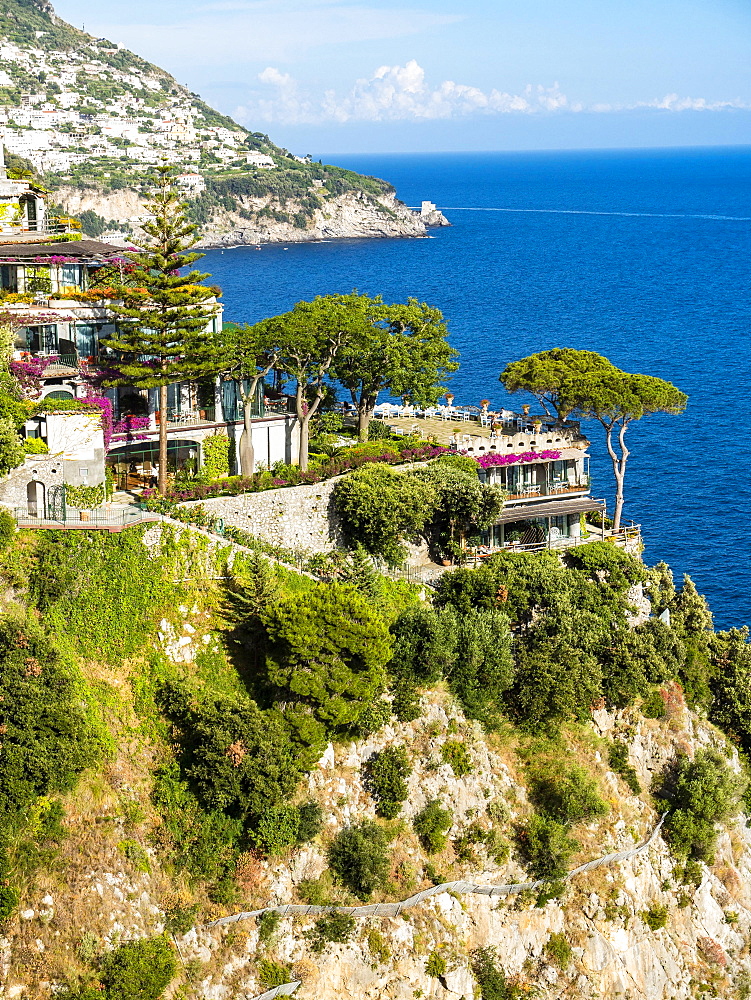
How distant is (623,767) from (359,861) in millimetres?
14109

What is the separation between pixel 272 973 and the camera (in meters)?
43.2

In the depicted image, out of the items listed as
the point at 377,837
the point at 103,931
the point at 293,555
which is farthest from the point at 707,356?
the point at 103,931

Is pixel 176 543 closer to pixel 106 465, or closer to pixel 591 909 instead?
pixel 106 465

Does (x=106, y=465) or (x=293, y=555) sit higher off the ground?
(x=106, y=465)

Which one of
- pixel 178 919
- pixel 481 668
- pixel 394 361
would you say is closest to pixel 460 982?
pixel 178 919

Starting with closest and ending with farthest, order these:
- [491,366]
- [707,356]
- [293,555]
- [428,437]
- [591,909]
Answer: [591,909], [293,555], [428,437], [491,366], [707,356]

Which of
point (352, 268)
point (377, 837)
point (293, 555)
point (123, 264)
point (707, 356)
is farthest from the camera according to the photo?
point (352, 268)

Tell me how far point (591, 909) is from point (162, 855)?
17.9m

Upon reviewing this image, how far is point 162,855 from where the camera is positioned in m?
43.6

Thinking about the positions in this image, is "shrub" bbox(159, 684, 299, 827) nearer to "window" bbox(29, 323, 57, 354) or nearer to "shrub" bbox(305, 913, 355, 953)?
"shrub" bbox(305, 913, 355, 953)

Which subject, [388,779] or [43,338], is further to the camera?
[43,338]

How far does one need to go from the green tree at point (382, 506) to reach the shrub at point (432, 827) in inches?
502

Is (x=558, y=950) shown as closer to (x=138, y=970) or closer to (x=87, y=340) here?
(x=138, y=970)

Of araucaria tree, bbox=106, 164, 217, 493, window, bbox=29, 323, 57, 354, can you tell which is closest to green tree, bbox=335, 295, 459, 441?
araucaria tree, bbox=106, 164, 217, 493
